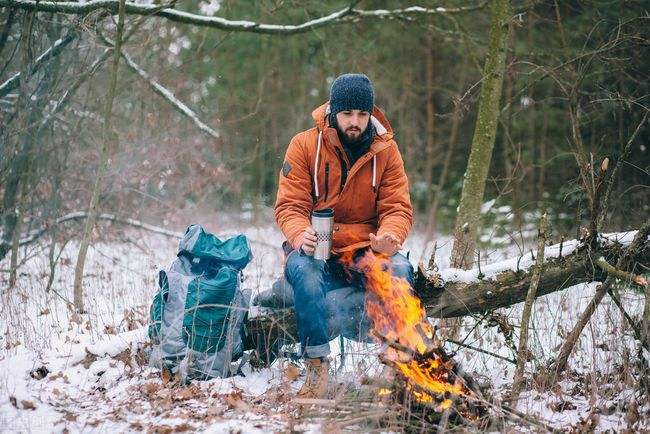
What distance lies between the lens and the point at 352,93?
408 cm

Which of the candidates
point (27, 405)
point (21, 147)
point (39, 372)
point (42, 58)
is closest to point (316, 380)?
point (27, 405)

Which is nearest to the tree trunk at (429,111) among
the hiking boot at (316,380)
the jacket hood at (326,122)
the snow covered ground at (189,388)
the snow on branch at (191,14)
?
the snow on branch at (191,14)

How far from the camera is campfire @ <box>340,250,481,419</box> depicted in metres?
3.26

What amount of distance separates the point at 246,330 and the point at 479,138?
9.21ft

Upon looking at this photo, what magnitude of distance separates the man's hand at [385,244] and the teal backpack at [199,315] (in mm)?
916

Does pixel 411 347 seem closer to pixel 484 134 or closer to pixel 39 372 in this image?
pixel 39 372

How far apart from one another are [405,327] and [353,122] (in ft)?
4.81

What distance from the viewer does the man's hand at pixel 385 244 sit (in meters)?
3.87

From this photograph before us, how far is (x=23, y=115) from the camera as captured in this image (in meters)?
6.02

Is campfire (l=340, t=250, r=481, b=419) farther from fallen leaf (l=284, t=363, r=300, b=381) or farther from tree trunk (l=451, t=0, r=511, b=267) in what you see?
tree trunk (l=451, t=0, r=511, b=267)

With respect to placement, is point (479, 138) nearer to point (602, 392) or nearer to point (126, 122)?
point (602, 392)

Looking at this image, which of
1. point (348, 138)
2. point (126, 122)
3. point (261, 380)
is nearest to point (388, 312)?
point (261, 380)

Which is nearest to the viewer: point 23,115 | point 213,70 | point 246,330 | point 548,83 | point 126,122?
point 246,330

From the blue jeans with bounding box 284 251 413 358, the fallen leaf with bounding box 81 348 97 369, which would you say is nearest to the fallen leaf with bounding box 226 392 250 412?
the blue jeans with bounding box 284 251 413 358
